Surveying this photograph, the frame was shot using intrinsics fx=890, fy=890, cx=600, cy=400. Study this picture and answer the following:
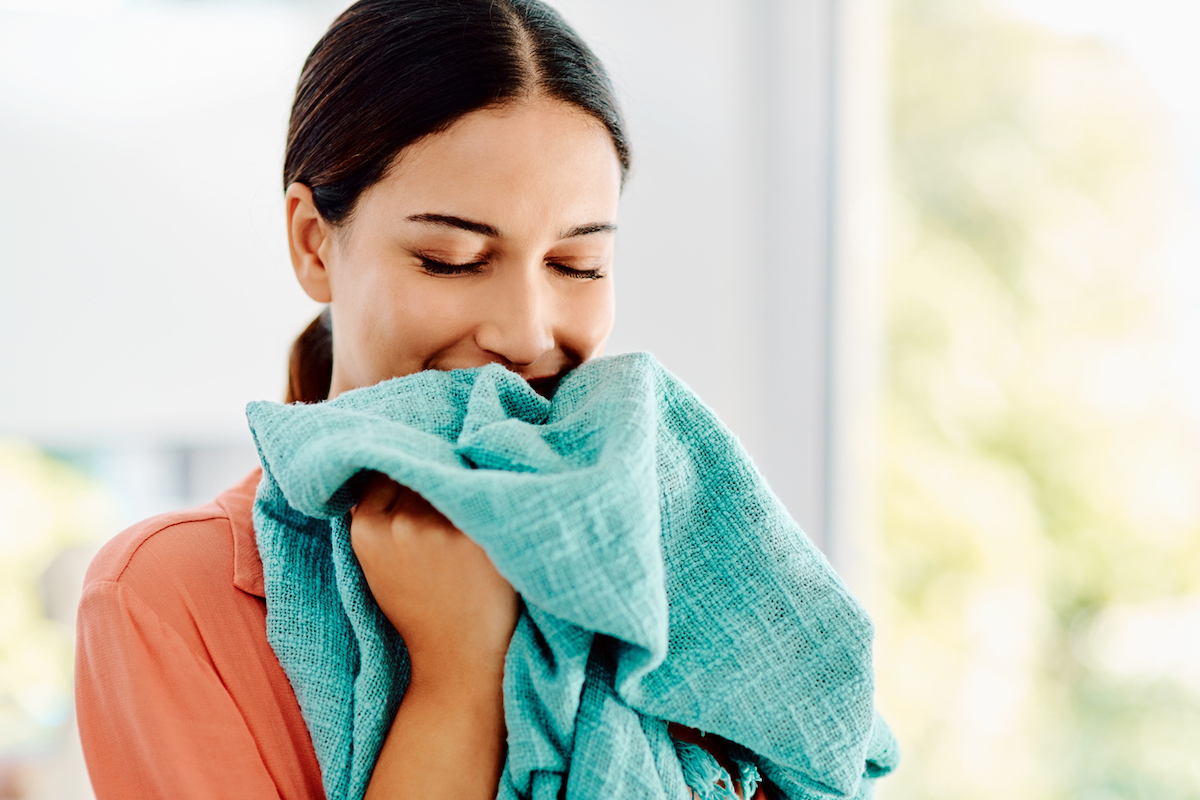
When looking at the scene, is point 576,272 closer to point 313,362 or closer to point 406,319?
point 406,319

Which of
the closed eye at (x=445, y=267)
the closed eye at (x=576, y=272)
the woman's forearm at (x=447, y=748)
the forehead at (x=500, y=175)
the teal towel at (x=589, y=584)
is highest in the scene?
the forehead at (x=500, y=175)

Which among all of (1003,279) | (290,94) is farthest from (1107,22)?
(290,94)

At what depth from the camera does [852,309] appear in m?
1.59

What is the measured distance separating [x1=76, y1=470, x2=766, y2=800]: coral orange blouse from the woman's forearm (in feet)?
0.30

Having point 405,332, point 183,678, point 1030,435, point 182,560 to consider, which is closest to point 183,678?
point 183,678

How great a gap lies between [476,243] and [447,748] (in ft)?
1.25

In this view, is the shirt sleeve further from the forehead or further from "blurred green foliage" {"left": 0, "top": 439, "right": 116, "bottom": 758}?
"blurred green foliage" {"left": 0, "top": 439, "right": 116, "bottom": 758}

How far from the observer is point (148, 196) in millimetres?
1379

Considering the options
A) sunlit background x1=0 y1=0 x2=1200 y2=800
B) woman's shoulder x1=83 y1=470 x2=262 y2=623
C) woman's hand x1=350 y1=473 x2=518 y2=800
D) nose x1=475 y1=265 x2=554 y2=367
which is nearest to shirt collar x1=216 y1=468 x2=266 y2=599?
woman's shoulder x1=83 y1=470 x2=262 y2=623

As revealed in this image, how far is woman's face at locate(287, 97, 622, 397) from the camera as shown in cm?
72

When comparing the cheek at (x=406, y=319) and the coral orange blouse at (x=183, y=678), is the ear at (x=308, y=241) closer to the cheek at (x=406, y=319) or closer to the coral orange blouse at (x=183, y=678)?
the cheek at (x=406, y=319)

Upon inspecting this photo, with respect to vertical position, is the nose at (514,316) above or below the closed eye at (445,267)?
below

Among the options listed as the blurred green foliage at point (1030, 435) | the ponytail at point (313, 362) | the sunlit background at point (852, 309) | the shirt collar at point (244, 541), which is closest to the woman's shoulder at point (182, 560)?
the shirt collar at point (244, 541)

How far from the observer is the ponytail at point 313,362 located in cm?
97
